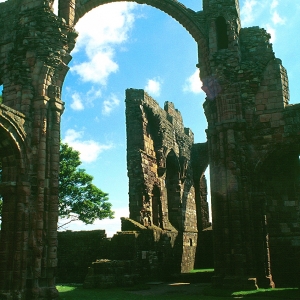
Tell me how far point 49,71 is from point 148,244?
22.3ft

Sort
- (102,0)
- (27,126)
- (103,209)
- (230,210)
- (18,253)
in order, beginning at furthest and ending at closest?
(103,209)
(102,0)
(230,210)
(27,126)
(18,253)

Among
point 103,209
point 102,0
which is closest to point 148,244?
point 102,0

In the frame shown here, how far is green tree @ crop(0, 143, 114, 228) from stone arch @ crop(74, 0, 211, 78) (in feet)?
37.1

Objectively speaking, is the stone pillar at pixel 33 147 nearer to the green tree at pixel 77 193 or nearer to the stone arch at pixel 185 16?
the stone arch at pixel 185 16

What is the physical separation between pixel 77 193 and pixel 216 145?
12821 millimetres

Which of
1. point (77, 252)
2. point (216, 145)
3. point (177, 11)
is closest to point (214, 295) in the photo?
point (216, 145)

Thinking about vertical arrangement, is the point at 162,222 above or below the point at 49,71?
below

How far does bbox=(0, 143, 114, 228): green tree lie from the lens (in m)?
22.4

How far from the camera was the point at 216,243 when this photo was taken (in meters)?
10.8

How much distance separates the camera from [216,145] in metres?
11.4

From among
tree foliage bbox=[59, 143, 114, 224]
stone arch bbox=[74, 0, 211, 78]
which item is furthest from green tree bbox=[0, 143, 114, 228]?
stone arch bbox=[74, 0, 211, 78]

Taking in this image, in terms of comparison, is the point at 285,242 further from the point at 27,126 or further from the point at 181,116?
the point at 181,116

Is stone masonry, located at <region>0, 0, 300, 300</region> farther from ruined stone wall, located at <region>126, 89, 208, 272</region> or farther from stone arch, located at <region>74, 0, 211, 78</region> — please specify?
ruined stone wall, located at <region>126, 89, 208, 272</region>

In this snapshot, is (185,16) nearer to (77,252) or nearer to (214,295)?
(214,295)
